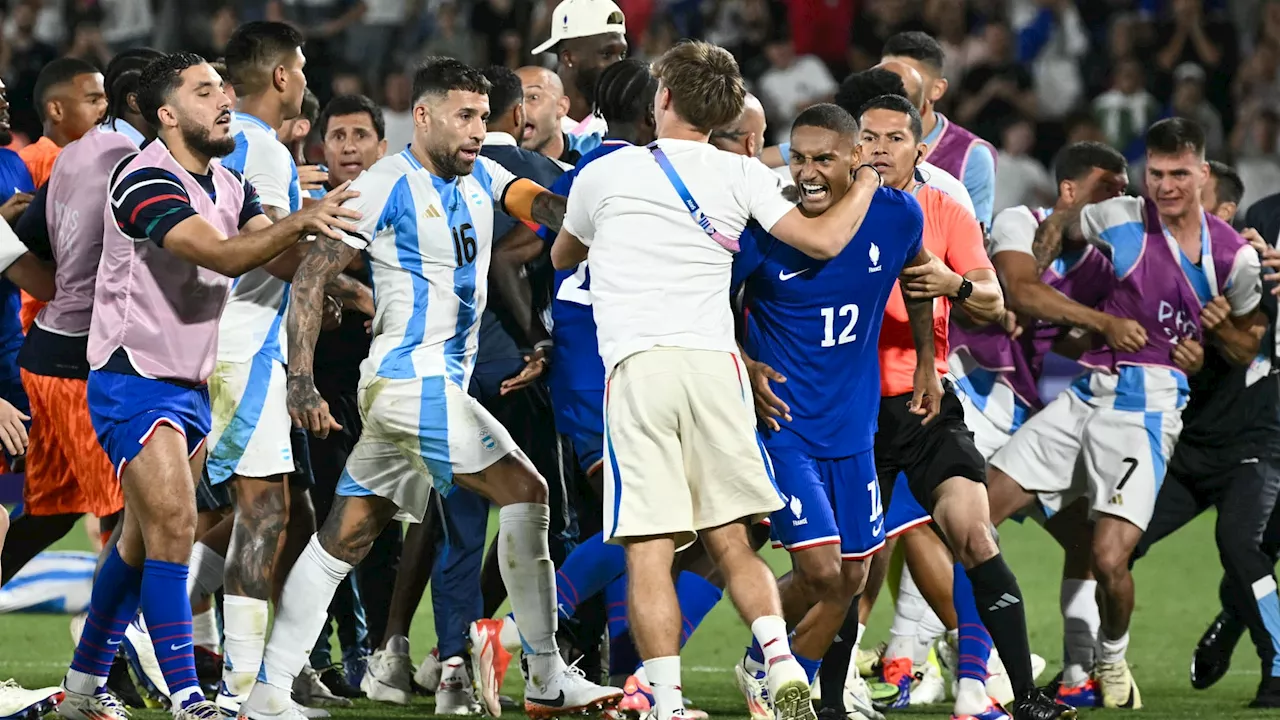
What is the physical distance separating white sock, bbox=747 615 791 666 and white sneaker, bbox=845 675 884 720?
4.32 ft

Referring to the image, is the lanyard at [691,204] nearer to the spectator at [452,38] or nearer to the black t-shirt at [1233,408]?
the black t-shirt at [1233,408]

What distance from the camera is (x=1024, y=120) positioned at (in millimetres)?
16078

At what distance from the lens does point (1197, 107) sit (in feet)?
53.7

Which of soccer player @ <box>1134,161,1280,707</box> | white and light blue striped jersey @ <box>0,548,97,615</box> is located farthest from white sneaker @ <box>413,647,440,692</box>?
soccer player @ <box>1134,161,1280,707</box>

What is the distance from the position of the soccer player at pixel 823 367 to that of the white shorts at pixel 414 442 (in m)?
1.00

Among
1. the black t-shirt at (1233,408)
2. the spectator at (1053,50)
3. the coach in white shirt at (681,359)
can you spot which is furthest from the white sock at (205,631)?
the spectator at (1053,50)

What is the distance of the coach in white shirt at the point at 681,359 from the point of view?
569 centimetres

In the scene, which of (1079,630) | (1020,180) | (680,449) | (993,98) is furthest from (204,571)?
(993,98)

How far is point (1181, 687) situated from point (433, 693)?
3.40 meters

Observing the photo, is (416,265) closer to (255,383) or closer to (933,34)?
(255,383)

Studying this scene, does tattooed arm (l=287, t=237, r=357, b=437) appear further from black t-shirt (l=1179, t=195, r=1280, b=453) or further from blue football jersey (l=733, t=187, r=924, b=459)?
black t-shirt (l=1179, t=195, r=1280, b=453)

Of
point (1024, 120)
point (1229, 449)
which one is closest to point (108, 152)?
point (1229, 449)

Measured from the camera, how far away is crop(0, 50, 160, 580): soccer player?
257 inches

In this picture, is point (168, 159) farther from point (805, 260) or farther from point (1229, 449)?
point (1229, 449)
